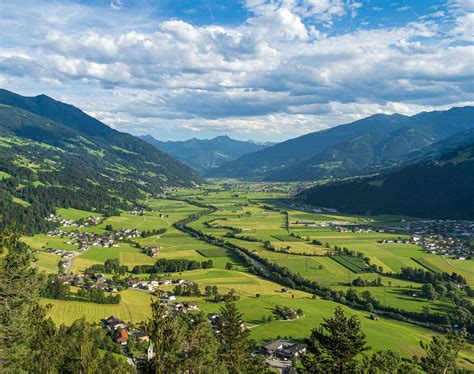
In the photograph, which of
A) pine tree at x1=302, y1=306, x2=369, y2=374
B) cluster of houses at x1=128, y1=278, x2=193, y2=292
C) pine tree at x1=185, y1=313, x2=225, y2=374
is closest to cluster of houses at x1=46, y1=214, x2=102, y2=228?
cluster of houses at x1=128, y1=278, x2=193, y2=292

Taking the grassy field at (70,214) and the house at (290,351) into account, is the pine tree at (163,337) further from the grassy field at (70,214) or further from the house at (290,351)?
the grassy field at (70,214)

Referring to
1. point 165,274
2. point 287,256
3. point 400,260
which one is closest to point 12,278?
point 165,274

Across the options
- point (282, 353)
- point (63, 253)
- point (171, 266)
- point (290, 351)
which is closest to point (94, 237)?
point (63, 253)

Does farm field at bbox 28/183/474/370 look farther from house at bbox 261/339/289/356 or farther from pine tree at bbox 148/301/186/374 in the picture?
pine tree at bbox 148/301/186/374

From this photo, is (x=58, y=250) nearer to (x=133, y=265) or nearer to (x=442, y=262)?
(x=133, y=265)

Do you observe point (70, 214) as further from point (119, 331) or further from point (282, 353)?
point (282, 353)
